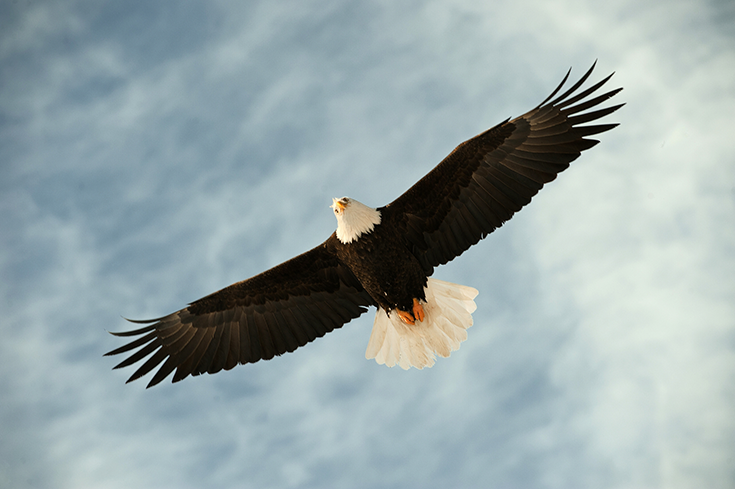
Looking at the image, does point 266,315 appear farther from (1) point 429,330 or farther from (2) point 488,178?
(2) point 488,178

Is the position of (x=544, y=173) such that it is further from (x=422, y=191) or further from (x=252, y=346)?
(x=252, y=346)

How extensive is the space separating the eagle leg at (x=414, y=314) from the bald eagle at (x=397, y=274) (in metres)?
0.02

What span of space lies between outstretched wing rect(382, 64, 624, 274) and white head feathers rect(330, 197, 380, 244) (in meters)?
0.19

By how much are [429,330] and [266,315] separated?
2.29 metres

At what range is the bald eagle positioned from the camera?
6.98 meters

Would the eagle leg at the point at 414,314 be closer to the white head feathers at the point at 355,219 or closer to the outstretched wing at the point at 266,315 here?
the outstretched wing at the point at 266,315

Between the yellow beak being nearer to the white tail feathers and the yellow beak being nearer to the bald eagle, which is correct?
the bald eagle

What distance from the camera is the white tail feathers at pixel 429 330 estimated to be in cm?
784

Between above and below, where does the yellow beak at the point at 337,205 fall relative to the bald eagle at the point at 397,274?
above

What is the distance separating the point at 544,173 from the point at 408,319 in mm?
2657

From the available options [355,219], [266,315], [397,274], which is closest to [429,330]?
[397,274]

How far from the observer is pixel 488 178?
7.14 meters

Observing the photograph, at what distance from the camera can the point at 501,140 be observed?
7.06 meters

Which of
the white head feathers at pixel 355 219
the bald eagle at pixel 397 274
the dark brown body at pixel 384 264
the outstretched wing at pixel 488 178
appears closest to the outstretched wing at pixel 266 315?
the bald eagle at pixel 397 274
